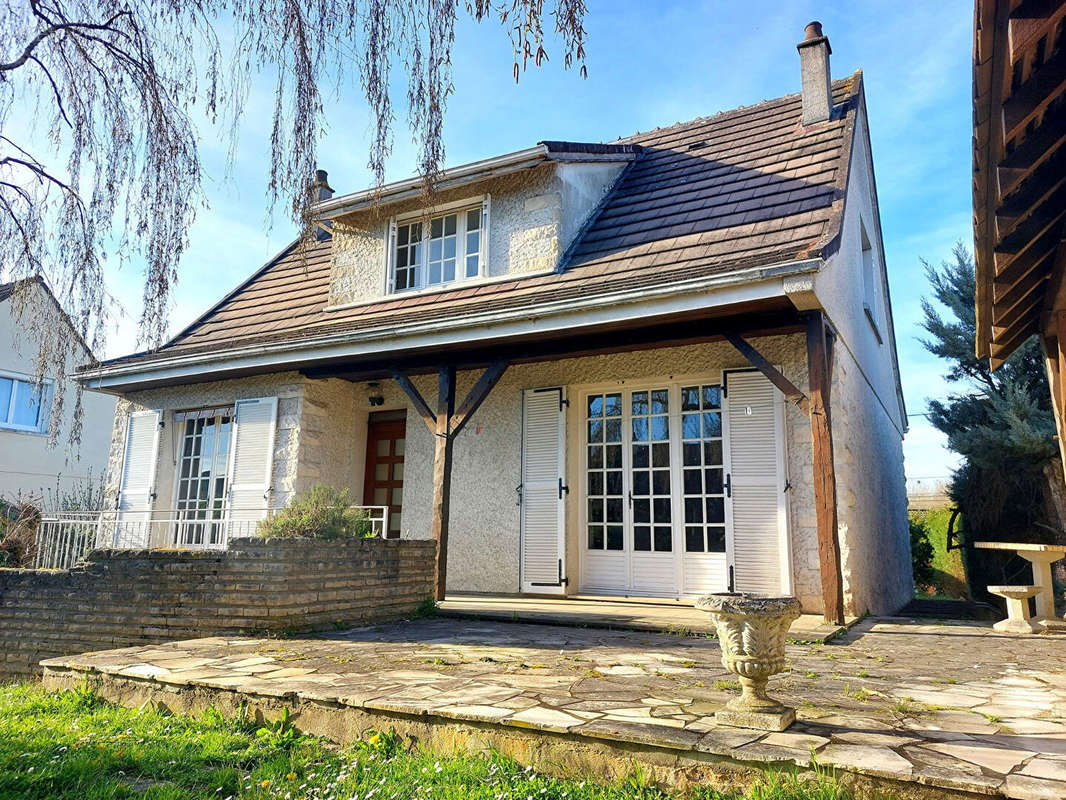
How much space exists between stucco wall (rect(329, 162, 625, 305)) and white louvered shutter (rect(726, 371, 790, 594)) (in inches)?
104

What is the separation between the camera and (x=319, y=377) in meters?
8.88

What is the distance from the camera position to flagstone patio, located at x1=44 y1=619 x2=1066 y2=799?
2.49 meters

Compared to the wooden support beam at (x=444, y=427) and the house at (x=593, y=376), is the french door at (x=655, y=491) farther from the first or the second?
the wooden support beam at (x=444, y=427)

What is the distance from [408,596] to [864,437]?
545 cm

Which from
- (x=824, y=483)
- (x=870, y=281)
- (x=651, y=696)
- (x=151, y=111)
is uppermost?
(x=870, y=281)

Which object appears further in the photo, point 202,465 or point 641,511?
point 202,465

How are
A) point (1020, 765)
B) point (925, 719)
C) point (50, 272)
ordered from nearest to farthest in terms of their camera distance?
point (1020, 765), point (925, 719), point (50, 272)

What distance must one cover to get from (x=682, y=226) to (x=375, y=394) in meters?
4.52

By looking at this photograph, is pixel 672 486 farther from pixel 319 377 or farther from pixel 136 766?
pixel 136 766

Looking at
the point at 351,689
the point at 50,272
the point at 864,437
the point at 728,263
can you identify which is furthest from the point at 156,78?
the point at 864,437

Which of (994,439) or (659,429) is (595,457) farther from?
(994,439)

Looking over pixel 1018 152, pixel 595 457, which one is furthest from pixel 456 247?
pixel 1018 152

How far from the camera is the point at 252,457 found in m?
9.30

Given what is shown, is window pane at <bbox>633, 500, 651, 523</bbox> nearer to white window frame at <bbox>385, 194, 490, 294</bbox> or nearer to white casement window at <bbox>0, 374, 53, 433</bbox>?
white window frame at <bbox>385, 194, 490, 294</bbox>
